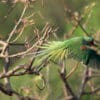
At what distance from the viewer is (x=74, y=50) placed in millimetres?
2787

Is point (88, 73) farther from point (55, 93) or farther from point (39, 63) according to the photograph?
point (55, 93)

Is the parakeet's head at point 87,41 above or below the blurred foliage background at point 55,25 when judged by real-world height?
above

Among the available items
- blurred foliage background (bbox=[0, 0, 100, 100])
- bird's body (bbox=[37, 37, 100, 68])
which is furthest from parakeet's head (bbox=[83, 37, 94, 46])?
blurred foliage background (bbox=[0, 0, 100, 100])

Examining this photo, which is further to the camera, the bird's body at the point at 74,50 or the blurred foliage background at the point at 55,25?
the blurred foliage background at the point at 55,25

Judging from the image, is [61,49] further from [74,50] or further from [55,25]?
[55,25]

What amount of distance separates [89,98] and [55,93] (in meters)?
0.63

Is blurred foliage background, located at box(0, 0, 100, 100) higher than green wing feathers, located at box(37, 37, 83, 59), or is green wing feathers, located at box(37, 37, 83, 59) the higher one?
green wing feathers, located at box(37, 37, 83, 59)

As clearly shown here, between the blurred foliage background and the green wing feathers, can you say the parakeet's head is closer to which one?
the green wing feathers

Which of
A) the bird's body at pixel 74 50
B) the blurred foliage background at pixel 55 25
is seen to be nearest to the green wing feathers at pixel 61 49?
the bird's body at pixel 74 50

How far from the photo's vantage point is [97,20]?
7.73m

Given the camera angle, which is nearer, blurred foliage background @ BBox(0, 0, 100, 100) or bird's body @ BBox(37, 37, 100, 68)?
bird's body @ BBox(37, 37, 100, 68)

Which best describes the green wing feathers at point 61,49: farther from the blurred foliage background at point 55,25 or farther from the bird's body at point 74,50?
the blurred foliage background at point 55,25

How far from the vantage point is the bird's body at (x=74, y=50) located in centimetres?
272

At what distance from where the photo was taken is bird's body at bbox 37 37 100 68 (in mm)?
2723
